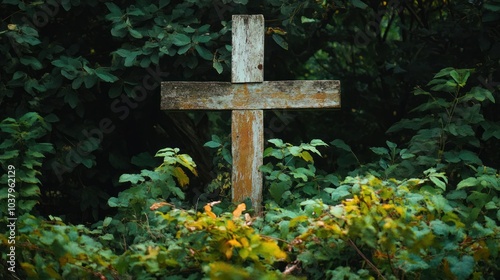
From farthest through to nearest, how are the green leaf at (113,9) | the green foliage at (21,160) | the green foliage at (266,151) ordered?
the green leaf at (113,9)
the green foliage at (21,160)
the green foliage at (266,151)

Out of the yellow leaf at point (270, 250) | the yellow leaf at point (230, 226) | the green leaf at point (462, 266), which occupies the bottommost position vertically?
the green leaf at point (462, 266)

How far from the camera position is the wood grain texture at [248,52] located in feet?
15.8

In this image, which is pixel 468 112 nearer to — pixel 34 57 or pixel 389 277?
pixel 389 277

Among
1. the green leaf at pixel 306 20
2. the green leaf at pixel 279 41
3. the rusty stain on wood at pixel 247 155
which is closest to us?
the rusty stain on wood at pixel 247 155

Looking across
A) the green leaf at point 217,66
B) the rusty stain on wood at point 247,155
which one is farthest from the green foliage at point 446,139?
the green leaf at point 217,66

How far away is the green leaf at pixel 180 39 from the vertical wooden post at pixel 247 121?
0.44 meters

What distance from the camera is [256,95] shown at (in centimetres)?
481

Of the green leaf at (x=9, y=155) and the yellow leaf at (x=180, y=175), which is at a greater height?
the green leaf at (x=9, y=155)

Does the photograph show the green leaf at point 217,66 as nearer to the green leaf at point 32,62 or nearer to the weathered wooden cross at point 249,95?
the weathered wooden cross at point 249,95

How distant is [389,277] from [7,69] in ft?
9.45

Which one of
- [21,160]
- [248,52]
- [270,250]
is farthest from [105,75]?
[270,250]

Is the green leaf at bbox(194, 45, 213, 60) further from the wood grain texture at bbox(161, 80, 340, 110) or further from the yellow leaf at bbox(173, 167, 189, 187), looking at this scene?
the yellow leaf at bbox(173, 167, 189, 187)

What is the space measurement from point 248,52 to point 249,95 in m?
0.25

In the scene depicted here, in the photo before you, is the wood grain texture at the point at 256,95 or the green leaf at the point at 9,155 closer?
the green leaf at the point at 9,155
